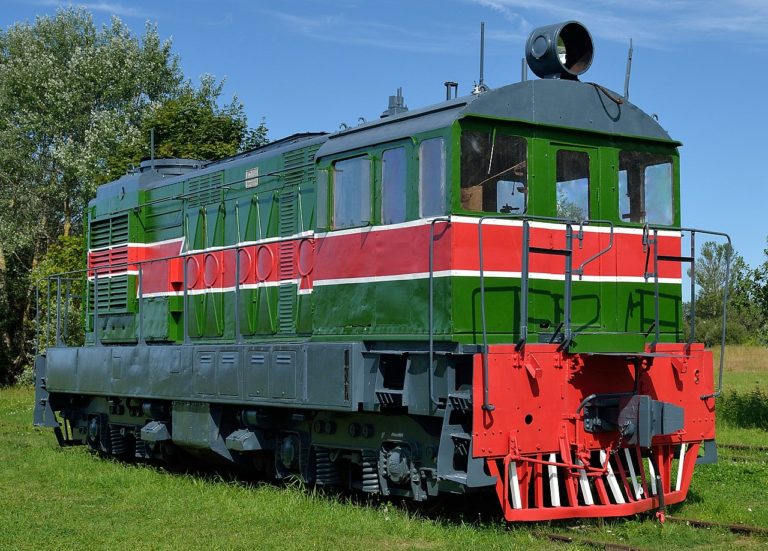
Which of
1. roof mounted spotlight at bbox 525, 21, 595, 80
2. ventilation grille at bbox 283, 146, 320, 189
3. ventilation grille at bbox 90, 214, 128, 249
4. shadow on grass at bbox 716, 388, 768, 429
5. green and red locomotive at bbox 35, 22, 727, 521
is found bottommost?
shadow on grass at bbox 716, 388, 768, 429

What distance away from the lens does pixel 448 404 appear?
800 cm

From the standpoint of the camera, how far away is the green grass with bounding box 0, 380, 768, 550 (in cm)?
788

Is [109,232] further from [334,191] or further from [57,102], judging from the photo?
[57,102]

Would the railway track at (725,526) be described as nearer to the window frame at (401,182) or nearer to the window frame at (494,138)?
the window frame at (494,138)

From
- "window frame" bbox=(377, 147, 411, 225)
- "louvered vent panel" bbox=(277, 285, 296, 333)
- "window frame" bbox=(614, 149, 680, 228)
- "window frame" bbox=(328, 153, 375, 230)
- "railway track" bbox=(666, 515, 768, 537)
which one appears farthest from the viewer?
"louvered vent panel" bbox=(277, 285, 296, 333)

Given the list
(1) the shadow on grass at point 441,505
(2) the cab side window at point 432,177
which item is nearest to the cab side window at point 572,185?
(2) the cab side window at point 432,177

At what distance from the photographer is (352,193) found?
9.23 meters

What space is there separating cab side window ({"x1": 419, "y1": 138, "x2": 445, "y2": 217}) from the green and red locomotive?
0.8 inches

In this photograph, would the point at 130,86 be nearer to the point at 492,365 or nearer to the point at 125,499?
the point at 125,499

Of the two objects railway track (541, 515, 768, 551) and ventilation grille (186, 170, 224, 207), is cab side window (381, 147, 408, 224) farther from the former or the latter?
ventilation grille (186, 170, 224, 207)

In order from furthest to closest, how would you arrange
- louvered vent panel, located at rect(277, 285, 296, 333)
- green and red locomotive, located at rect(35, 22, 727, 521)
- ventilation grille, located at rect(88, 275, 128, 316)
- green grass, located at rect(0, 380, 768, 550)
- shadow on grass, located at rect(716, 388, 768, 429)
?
shadow on grass, located at rect(716, 388, 768, 429) < ventilation grille, located at rect(88, 275, 128, 316) < louvered vent panel, located at rect(277, 285, 296, 333) < green and red locomotive, located at rect(35, 22, 727, 521) < green grass, located at rect(0, 380, 768, 550)

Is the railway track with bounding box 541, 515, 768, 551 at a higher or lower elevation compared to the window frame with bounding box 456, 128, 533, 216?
lower

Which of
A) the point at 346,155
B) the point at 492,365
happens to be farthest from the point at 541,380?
the point at 346,155

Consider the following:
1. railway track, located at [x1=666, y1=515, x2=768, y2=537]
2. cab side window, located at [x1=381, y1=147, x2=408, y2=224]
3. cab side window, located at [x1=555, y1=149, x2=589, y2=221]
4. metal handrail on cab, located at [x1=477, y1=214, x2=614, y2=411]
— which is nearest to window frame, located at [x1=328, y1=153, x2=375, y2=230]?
cab side window, located at [x1=381, y1=147, x2=408, y2=224]
